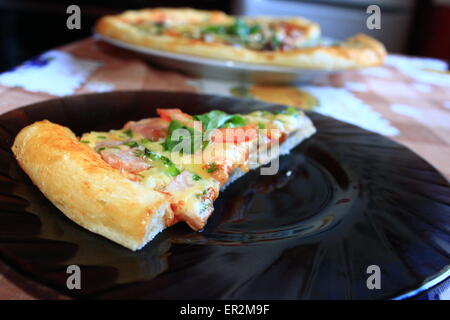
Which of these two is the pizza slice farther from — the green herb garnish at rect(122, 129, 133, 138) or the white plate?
the white plate

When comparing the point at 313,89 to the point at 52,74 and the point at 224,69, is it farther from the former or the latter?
the point at 52,74

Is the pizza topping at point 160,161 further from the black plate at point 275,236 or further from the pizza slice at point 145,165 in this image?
the black plate at point 275,236

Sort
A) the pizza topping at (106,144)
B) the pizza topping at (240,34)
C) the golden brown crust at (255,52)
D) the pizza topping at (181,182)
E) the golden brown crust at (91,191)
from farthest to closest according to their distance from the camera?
the pizza topping at (240,34), the golden brown crust at (255,52), the pizza topping at (106,144), the pizza topping at (181,182), the golden brown crust at (91,191)

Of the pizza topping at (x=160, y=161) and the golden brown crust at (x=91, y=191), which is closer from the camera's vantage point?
the golden brown crust at (x=91, y=191)

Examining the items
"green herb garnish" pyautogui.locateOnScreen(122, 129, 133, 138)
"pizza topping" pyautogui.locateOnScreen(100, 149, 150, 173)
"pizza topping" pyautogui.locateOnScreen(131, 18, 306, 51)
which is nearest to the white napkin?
"pizza topping" pyautogui.locateOnScreen(131, 18, 306, 51)

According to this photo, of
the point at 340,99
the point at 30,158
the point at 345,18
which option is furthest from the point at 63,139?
the point at 345,18

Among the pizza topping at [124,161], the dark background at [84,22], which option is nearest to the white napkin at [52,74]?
the pizza topping at [124,161]

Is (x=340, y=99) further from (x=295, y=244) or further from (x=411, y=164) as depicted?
(x=295, y=244)
